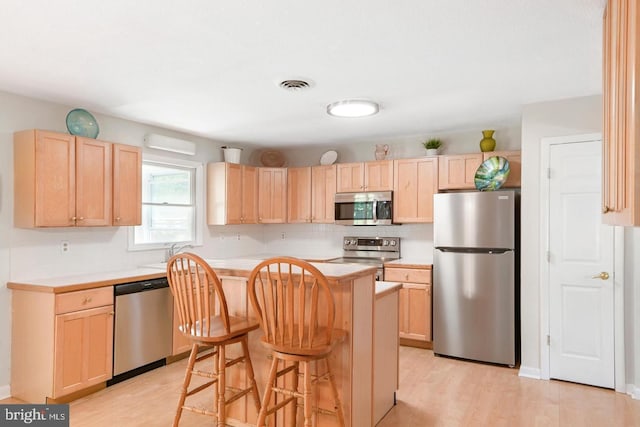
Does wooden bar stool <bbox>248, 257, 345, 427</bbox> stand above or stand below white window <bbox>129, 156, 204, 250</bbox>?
below

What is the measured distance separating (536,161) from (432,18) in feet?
7.03

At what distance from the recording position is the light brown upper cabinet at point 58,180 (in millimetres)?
3281

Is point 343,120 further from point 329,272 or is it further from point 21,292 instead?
point 21,292

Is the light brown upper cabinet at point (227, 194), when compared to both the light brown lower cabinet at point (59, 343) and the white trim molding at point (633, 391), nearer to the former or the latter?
the light brown lower cabinet at point (59, 343)

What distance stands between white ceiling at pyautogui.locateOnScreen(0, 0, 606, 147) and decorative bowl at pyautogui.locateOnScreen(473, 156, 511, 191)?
0.48 metres

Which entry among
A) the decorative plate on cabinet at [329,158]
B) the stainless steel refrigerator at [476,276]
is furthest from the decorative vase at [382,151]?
the stainless steel refrigerator at [476,276]

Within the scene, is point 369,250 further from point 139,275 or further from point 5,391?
point 5,391

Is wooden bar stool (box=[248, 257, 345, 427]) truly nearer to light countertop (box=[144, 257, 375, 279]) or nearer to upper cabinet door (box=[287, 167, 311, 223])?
light countertop (box=[144, 257, 375, 279])

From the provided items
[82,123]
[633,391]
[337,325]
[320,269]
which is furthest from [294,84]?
[633,391]

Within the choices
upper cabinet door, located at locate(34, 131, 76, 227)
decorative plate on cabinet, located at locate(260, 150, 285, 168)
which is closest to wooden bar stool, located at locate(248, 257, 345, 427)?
upper cabinet door, located at locate(34, 131, 76, 227)

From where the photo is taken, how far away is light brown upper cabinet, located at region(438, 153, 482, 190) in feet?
14.9

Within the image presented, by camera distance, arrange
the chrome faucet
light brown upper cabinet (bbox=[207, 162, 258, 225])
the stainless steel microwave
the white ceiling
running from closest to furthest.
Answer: the white ceiling → the chrome faucet → the stainless steel microwave → light brown upper cabinet (bbox=[207, 162, 258, 225])

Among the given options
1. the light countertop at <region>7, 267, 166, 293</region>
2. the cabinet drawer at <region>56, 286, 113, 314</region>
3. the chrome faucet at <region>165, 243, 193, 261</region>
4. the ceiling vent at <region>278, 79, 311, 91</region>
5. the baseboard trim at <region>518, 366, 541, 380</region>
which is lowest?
the baseboard trim at <region>518, 366, 541, 380</region>

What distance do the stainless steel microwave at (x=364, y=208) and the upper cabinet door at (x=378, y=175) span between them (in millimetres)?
79
